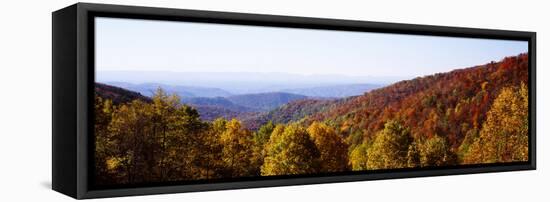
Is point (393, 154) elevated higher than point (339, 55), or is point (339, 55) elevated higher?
point (339, 55)

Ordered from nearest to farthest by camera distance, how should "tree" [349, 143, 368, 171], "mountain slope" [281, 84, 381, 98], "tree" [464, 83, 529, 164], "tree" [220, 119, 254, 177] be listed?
"tree" [220, 119, 254, 177], "mountain slope" [281, 84, 381, 98], "tree" [349, 143, 368, 171], "tree" [464, 83, 529, 164]

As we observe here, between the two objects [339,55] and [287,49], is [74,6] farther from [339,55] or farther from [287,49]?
[339,55]

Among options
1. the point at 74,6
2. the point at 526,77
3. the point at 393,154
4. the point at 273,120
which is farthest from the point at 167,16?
the point at 526,77

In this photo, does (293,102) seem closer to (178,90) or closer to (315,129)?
(315,129)

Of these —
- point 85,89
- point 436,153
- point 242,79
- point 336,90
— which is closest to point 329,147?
point 336,90

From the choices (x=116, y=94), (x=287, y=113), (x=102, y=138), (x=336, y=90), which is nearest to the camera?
(x=102, y=138)

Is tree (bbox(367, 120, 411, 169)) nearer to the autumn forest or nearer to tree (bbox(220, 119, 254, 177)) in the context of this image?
the autumn forest

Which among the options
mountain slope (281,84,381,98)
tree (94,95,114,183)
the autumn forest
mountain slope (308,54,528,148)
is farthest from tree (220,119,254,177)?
tree (94,95,114,183)
